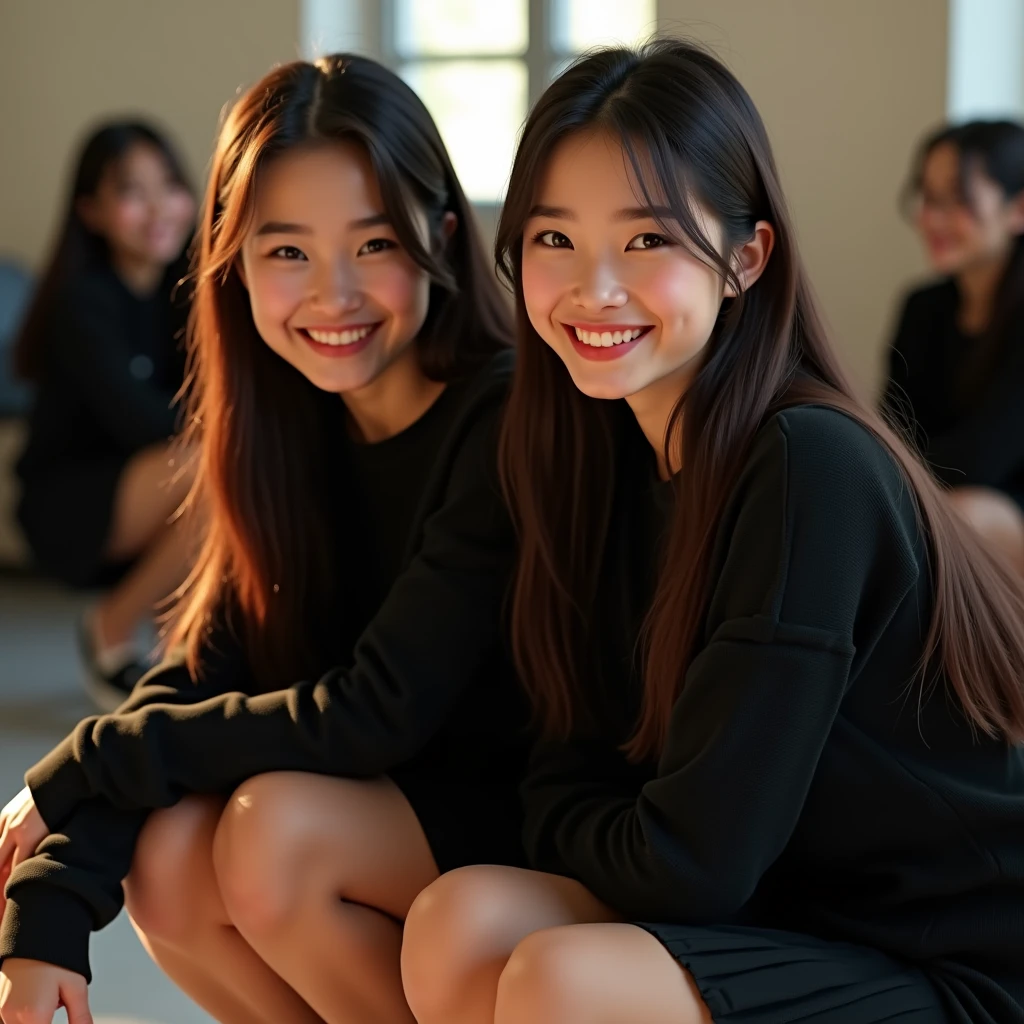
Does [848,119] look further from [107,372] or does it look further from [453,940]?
[453,940]

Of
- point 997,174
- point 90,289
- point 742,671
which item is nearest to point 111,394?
point 90,289

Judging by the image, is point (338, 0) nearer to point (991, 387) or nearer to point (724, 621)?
point (991, 387)

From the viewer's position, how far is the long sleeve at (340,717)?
141 centimetres

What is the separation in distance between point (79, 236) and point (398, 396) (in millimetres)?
2016

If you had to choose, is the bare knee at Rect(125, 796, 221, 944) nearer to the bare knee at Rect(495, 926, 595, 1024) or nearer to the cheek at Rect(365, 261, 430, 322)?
the bare knee at Rect(495, 926, 595, 1024)

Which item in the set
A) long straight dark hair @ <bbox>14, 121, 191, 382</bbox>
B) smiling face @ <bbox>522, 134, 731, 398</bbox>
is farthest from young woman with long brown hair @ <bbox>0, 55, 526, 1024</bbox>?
long straight dark hair @ <bbox>14, 121, 191, 382</bbox>

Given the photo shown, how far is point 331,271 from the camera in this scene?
1521mm

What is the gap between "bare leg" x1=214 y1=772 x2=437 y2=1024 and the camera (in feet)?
4.46

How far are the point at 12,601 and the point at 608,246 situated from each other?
3157 mm

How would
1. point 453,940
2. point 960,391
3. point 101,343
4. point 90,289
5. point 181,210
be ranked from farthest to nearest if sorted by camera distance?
point 181,210 < point 90,289 < point 101,343 < point 960,391 < point 453,940

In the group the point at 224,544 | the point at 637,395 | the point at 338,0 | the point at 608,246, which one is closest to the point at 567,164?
the point at 608,246

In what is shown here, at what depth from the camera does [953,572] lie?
47.1 inches

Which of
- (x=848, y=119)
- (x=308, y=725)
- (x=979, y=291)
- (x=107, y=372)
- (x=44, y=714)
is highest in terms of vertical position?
(x=848, y=119)

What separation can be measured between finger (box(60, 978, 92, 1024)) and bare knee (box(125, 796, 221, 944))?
0.38ft
